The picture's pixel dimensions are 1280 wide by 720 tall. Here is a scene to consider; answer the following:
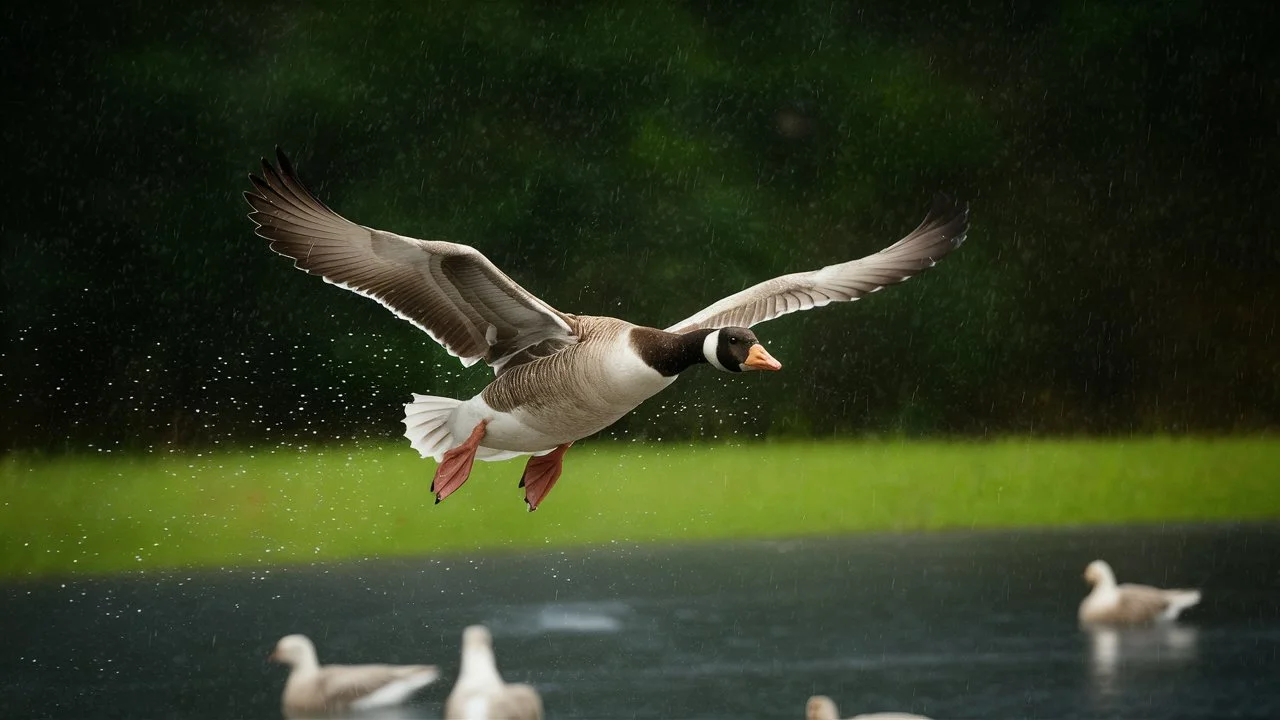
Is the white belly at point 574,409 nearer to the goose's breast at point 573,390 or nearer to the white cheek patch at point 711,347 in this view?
the goose's breast at point 573,390

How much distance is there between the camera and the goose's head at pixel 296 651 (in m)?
6.05

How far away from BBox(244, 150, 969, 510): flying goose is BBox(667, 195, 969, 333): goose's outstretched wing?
26 centimetres

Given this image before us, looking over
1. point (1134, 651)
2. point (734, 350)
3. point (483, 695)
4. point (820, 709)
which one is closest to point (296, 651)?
point (483, 695)

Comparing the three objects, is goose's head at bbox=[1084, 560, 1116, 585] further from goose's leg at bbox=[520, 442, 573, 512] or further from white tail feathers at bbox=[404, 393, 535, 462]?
white tail feathers at bbox=[404, 393, 535, 462]

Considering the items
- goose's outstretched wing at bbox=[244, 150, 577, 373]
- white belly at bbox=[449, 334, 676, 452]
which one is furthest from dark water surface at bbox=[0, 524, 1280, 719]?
goose's outstretched wing at bbox=[244, 150, 577, 373]

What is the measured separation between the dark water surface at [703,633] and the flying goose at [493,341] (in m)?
1.93

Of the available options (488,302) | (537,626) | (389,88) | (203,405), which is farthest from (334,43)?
(488,302)

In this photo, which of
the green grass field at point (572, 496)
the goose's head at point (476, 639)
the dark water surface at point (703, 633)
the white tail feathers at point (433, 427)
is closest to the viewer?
the white tail feathers at point (433, 427)

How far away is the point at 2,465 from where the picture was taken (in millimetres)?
10000

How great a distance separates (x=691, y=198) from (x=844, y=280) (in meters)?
6.51

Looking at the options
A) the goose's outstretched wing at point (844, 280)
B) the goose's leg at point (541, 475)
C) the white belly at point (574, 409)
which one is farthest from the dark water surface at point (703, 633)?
the white belly at point (574, 409)

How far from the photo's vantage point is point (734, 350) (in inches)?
151

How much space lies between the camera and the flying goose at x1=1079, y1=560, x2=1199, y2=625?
711 centimetres

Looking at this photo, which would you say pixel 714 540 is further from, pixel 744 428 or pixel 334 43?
pixel 334 43
